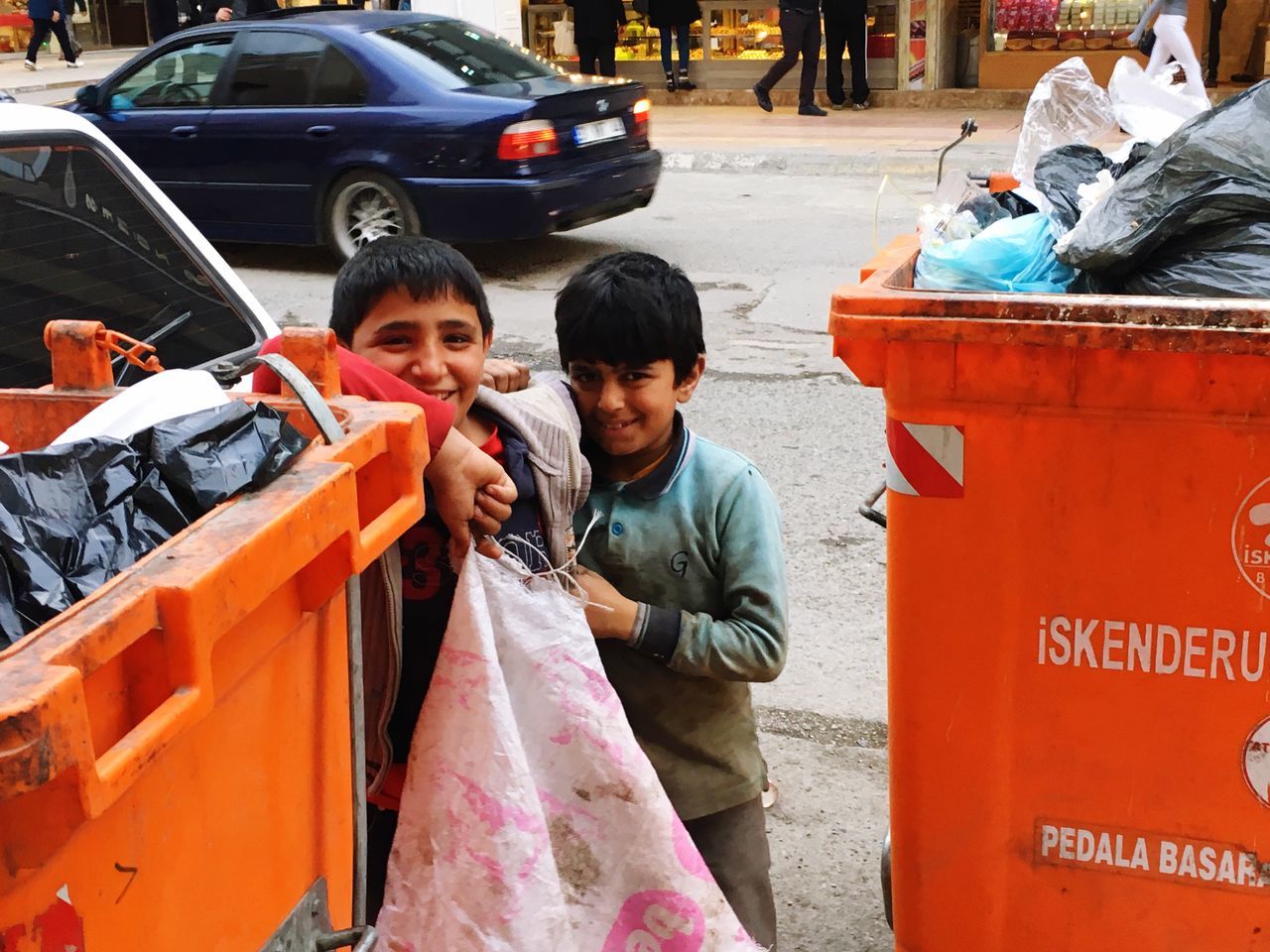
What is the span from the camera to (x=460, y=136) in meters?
8.91

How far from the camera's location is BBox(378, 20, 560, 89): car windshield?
9.23 metres

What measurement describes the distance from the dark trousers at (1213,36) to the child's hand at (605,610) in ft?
53.7

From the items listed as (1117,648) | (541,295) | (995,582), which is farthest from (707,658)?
(541,295)

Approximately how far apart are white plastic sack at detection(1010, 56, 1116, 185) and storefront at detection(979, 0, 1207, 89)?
13.4m

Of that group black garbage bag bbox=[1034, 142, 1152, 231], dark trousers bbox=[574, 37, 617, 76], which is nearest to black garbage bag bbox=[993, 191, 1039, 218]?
black garbage bag bbox=[1034, 142, 1152, 231]

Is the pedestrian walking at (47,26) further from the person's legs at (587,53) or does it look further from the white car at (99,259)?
the white car at (99,259)

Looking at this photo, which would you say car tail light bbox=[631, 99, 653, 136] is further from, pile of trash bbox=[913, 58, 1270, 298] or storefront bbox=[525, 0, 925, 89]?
storefront bbox=[525, 0, 925, 89]

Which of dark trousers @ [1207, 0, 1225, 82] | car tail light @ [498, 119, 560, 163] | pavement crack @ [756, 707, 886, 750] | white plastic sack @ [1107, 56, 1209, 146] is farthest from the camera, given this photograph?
dark trousers @ [1207, 0, 1225, 82]

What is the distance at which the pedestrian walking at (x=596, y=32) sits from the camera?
55.6 ft

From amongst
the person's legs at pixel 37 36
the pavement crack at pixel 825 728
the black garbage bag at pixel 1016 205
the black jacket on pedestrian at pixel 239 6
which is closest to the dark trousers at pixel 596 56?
the black jacket on pedestrian at pixel 239 6

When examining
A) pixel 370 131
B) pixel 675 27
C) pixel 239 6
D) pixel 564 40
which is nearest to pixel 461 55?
pixel 370 131

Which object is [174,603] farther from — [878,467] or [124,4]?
[124,4]

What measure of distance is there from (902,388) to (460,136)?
287 inches

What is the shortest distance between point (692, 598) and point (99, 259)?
1.63 m
